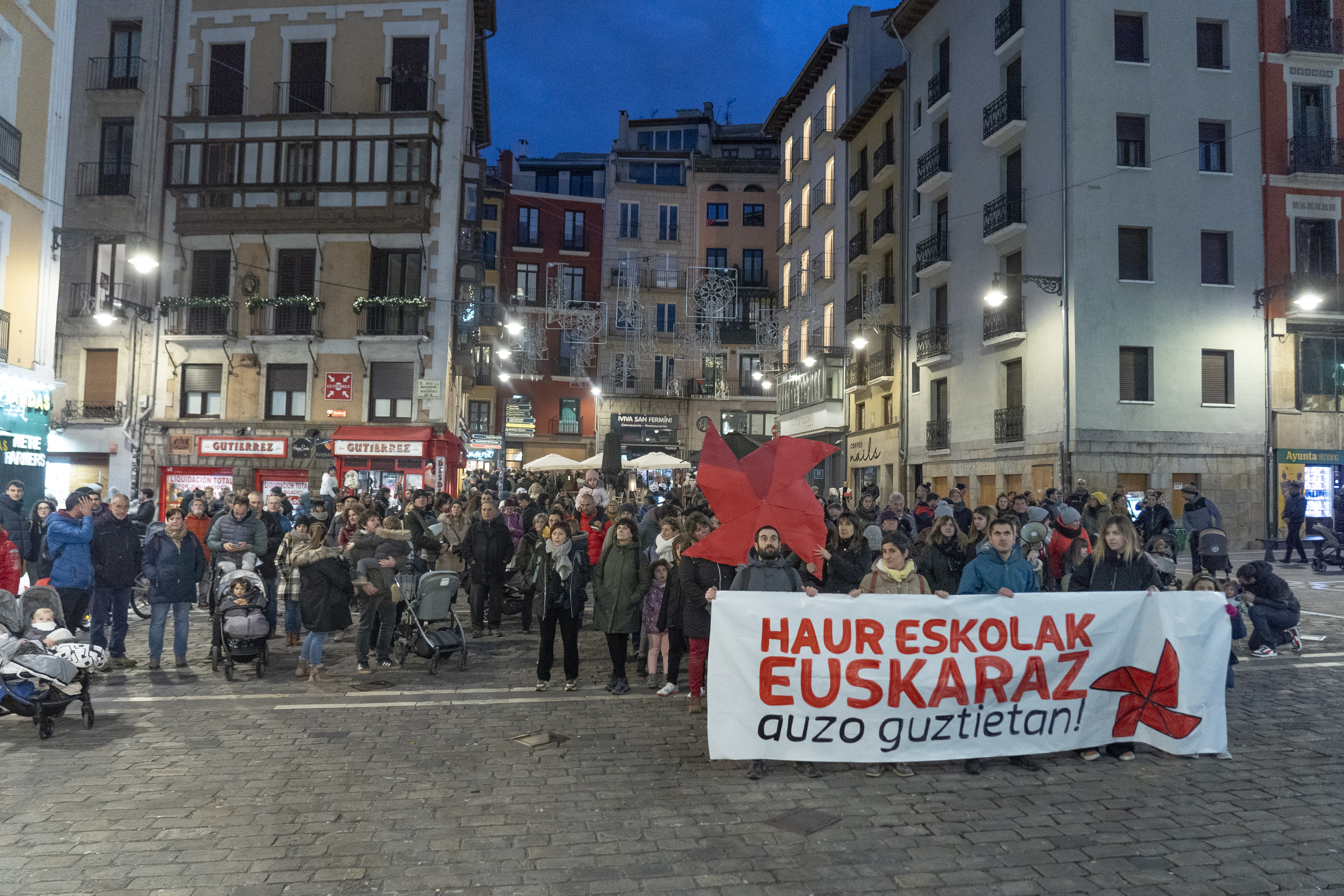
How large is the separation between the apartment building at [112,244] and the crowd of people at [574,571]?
1846cm

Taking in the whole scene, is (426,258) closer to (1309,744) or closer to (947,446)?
(947,446)

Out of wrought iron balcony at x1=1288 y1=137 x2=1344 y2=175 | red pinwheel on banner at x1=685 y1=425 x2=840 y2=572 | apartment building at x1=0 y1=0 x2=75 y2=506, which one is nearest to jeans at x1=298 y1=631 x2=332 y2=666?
red pinwheel on banner at x1=685 y1=425 x2=840 y2=572

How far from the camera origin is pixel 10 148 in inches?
632

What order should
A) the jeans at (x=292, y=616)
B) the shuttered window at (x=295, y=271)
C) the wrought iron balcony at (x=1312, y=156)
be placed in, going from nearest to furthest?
the jeans at (x=292, y=616), the wrought iron balcony at (x=1312, y=156), the shuttered window at (x=295, y=271)

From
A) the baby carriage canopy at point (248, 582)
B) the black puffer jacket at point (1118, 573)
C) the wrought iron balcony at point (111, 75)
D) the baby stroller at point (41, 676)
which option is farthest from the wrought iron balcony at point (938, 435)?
the wrought iron balcony at point (111, 75)

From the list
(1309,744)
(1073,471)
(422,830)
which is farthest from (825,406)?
(422,830)

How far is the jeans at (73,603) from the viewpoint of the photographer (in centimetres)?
896

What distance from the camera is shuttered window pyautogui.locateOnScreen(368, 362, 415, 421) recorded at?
28594 mm

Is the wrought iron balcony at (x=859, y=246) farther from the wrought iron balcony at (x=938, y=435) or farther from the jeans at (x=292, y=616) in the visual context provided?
the jeans at (x=292, y=616)

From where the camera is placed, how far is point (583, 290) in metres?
51.8

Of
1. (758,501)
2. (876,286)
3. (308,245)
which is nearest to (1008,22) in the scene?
(876,286)

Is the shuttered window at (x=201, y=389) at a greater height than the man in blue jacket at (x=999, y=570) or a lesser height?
greater

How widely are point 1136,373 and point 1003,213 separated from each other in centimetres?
596

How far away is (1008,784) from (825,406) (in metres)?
32.8
